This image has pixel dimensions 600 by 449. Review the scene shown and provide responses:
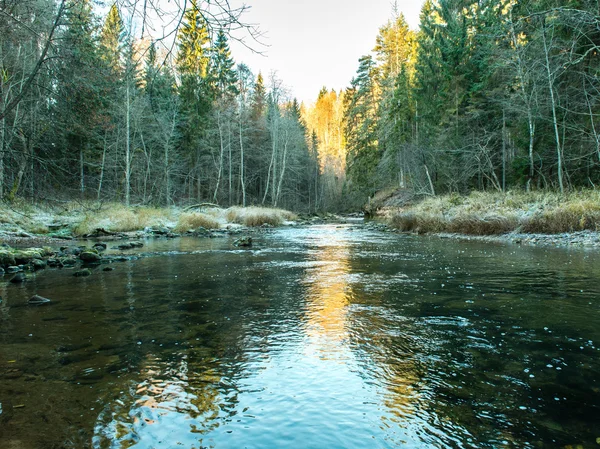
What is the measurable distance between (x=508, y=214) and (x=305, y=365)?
14131mm

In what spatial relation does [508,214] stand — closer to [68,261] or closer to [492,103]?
[492,103]

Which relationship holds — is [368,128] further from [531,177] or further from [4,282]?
[4,282]

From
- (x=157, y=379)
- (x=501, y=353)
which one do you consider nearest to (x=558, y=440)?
(x=501, y=353)

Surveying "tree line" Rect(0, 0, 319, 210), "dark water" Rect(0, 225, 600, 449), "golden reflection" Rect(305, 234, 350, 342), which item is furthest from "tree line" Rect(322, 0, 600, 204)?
"tree line" Rect(0, 0, 319, 210)

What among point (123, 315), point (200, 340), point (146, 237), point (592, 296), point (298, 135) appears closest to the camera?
point (200, 340)

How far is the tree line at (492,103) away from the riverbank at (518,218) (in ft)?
7.51

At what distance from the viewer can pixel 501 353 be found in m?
3.62

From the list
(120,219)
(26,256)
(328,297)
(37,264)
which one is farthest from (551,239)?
(120,219)

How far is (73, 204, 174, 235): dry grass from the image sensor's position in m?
18.0

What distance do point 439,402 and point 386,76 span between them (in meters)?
47.8

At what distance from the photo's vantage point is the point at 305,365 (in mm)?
3494

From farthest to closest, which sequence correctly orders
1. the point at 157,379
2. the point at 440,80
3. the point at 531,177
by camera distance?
the point at 440,80 < the point at 531,177 < the point at 157,379

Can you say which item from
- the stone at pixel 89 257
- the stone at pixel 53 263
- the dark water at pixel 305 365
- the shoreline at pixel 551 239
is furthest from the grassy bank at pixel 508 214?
the stone at pixel 53 263

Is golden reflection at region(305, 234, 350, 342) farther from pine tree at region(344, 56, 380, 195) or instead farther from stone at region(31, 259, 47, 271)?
pine tree at region(344, 56, 380, 195)
